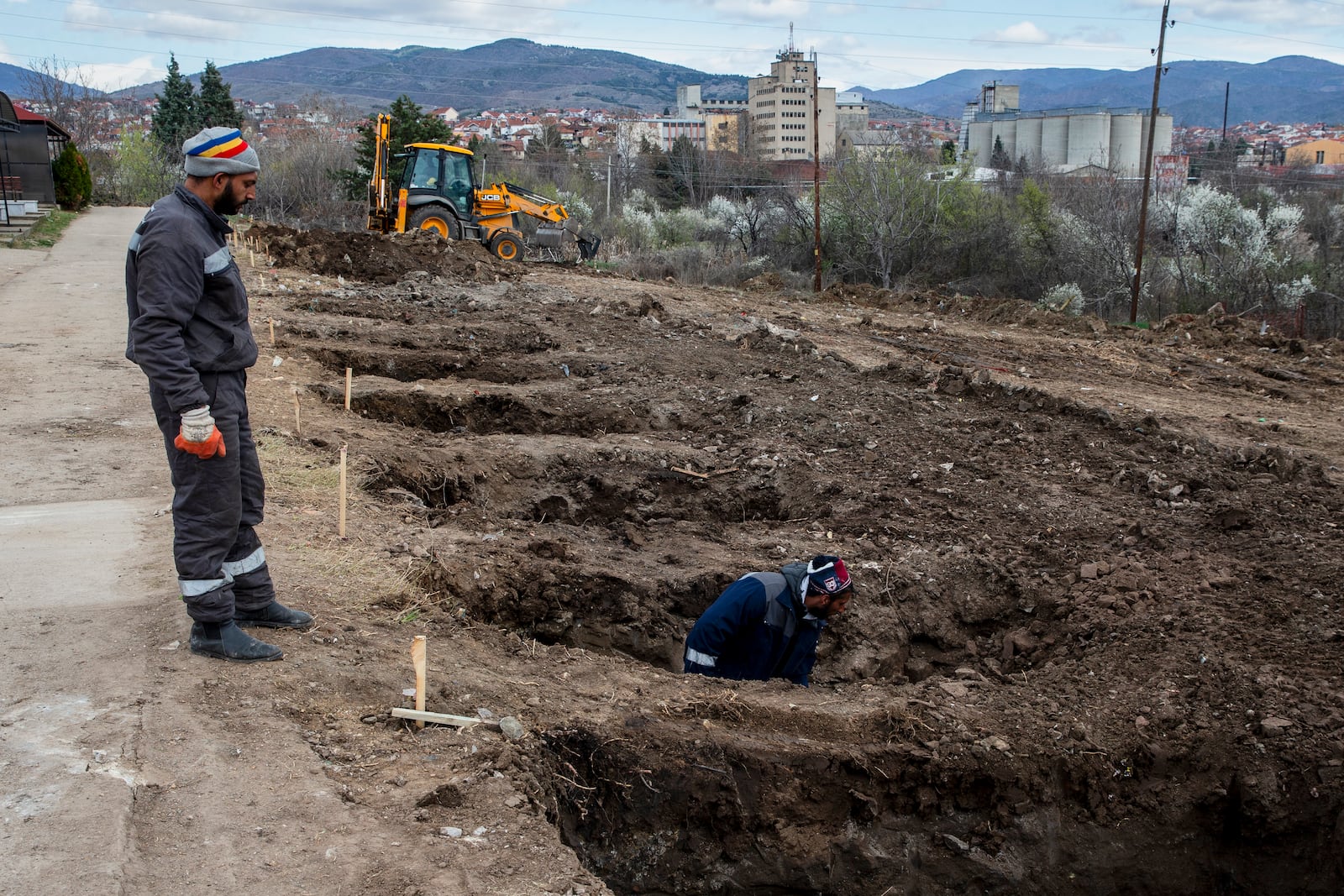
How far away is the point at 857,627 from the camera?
652 cm

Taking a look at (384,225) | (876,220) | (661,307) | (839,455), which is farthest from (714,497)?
(876,220)

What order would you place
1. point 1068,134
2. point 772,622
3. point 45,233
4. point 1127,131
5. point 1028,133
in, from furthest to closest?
1. point 1028,133
2. point 1127,131
3. point 1068,134
4. point 45,233
5. point 772,622

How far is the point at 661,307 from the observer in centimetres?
1576

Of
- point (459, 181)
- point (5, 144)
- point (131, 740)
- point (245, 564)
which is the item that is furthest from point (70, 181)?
point (131, 740)

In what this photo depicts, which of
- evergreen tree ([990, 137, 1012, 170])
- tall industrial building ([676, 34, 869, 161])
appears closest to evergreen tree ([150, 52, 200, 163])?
tall industrial building ([676, 34, 869, 161])

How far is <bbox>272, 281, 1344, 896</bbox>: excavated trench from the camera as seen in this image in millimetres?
4730

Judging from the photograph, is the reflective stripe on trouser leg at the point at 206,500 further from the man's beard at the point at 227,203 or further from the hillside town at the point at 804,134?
the hillside town at the point at 804,134

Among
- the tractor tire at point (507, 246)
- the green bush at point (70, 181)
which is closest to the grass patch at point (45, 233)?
the green bush at point (70, 181)

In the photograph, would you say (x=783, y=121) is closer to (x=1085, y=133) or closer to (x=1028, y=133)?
(x=1028, y=133)

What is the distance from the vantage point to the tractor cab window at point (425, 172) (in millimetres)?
22766

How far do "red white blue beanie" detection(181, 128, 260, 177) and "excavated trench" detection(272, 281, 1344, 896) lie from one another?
2.51 m

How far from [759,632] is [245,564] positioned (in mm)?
2647

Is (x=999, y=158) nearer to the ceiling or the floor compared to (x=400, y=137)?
nearer to the floor

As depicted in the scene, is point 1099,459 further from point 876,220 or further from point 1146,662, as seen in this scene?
point 876,220
